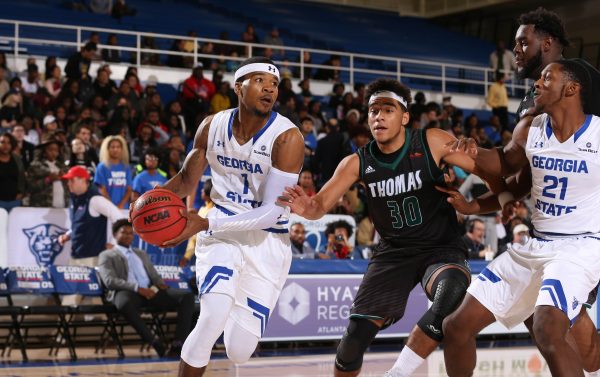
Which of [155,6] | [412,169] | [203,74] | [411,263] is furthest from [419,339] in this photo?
[155,6]

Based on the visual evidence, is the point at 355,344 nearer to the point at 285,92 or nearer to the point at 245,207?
the point at 245,207

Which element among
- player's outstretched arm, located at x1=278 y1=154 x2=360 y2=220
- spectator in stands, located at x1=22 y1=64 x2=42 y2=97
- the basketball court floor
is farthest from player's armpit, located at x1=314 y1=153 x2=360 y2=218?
spectator in stands, located at x1=22 y1=64 x2=42 y2=97

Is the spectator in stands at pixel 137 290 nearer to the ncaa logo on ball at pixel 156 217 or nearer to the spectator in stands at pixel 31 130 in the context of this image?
the spectator in stands at pixel 31 130

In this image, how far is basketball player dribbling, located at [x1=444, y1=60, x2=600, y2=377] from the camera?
5816 mm

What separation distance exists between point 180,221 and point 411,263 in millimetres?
1709

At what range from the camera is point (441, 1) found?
30531 millimetres

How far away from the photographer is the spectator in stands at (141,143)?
15023 millimetres

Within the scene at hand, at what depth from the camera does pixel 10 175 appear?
12.4 m

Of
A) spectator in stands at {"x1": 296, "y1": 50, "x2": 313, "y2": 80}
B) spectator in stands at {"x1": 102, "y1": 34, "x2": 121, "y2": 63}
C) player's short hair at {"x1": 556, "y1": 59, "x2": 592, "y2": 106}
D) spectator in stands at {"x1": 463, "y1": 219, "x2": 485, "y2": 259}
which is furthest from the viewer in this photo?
spectator in stands at {"x1": 296, "y1": 50, "x2": 313, "y2": 80}

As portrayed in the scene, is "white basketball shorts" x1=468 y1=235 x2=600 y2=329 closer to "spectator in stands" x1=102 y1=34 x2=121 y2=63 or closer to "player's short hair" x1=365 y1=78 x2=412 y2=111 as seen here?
"player's short hair" x1=365 y1=78 x2=412 y2=111

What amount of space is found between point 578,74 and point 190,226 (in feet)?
8.86

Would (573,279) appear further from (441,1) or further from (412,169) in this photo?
(441,1)

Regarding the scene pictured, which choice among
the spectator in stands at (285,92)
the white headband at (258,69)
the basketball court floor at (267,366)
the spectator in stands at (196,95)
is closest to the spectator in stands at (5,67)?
the spectator in stands at (196,95)

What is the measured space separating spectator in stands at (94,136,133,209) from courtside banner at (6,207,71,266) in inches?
34.5
